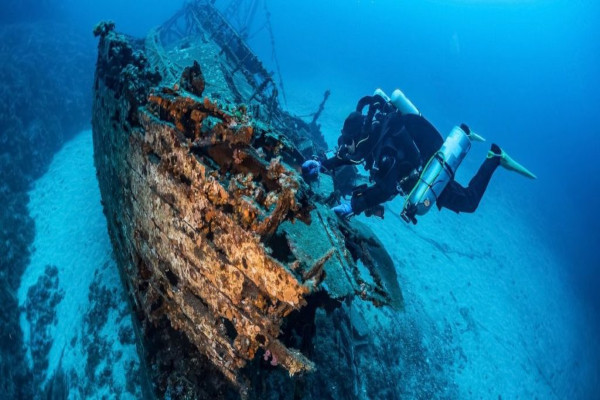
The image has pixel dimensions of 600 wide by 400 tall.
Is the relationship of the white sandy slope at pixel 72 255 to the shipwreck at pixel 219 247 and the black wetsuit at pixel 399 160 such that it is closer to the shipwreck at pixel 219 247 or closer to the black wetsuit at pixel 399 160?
the shipwreck at pixel 219 247

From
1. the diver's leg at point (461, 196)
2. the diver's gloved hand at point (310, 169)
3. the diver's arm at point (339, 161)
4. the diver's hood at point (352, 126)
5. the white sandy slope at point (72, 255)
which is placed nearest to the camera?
the diver's gloved hand at point (310, 169)

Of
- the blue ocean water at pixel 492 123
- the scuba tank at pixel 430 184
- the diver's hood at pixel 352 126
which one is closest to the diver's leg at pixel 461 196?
the scuba tank at pixel 430 184

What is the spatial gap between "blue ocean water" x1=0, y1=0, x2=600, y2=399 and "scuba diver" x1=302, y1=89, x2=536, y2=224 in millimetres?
3947

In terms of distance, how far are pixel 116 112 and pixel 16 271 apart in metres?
4.77

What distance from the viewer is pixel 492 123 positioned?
7650 centimetres

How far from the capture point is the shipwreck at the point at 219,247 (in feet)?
6.50

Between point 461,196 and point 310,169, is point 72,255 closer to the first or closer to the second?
point 310,169

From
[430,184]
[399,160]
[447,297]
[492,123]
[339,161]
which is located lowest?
[339,161]

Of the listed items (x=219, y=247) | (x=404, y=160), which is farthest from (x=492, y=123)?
(x=219, y=247)

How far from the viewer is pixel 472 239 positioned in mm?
15453

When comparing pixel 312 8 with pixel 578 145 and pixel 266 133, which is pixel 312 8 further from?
pixel 266 133

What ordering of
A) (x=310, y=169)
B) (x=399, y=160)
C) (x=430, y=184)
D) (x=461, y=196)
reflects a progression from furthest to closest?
(x=461, y=196) → (x=399, y=160) → (x=430, y=184) → (x=310, y=169)

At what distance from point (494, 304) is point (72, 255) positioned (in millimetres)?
13221

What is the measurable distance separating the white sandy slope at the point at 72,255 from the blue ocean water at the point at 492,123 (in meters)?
6.77
